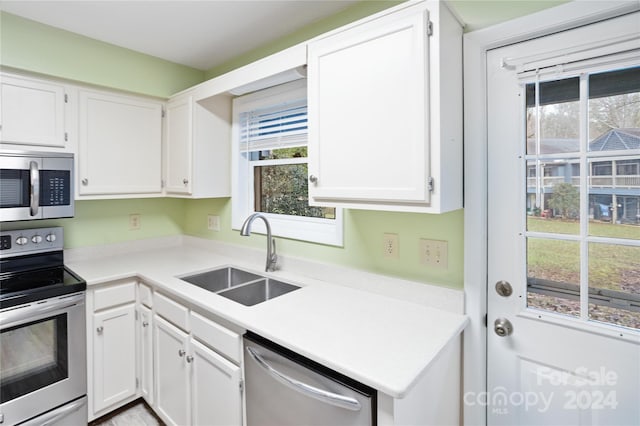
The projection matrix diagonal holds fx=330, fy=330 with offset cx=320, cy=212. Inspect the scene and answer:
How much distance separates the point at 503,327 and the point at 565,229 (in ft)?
1.46

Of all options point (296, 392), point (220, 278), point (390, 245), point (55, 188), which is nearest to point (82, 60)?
point (55, 188)

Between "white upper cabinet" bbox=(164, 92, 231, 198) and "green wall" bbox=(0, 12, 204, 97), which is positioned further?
"white upper cabinet" bbox=(164, 92, 231, 198)

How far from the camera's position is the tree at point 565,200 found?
1177 millimetres

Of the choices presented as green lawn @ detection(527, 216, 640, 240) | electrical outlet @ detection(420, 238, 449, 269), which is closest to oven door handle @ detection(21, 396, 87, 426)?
electrical outlet @ detection(420, 238, 449, 269)

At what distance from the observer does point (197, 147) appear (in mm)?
2283

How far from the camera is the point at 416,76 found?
1.18m

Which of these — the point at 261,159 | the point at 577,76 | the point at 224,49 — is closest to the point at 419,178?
the point at 577,76

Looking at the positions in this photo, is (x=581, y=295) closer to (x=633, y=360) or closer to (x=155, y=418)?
(x=633, y=360)

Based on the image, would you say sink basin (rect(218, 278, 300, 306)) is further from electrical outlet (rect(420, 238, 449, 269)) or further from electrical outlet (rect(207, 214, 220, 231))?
electrical outlet (rect(207, 214, 220, 231))

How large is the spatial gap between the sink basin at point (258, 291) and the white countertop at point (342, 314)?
58 millimetres

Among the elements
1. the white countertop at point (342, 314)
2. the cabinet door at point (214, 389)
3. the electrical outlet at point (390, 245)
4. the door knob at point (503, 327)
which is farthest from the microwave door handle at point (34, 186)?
the door knob at point (503, 327)

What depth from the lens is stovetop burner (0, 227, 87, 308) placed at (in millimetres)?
1640

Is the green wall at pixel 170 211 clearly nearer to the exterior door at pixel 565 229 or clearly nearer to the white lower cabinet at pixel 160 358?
the exterior door at pixel 565 229

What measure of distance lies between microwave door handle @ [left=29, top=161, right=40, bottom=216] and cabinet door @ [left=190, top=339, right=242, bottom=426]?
117 cm
